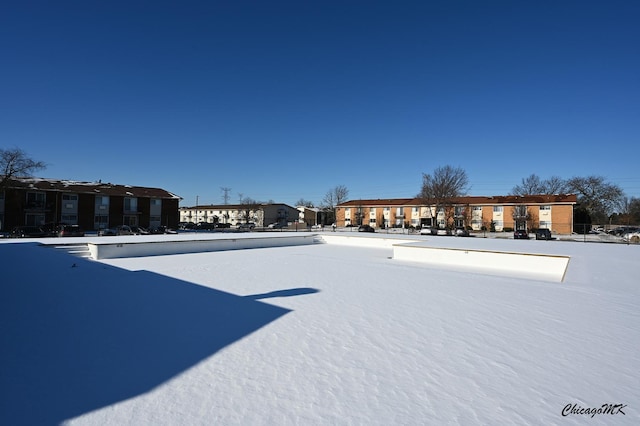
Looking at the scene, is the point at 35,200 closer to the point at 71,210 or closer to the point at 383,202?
the point at 71,210

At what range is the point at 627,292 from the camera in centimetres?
797

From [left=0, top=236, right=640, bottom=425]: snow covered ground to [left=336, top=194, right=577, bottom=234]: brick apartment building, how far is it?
44.5 metres

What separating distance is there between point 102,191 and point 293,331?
40120 mm

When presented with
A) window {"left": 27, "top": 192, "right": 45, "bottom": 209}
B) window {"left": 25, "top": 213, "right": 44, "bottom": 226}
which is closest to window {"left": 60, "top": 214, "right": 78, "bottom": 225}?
window {"left": 25, "top": 213, "right": 44, "bottom": 226}

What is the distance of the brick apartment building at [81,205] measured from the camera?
32.2 metres

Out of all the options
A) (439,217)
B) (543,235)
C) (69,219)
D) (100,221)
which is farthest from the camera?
(439,217)

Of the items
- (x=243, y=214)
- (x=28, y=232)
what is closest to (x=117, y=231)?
(x=28, y=232)

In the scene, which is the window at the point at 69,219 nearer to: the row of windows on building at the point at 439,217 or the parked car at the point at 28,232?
the parked car at the point at 28,232

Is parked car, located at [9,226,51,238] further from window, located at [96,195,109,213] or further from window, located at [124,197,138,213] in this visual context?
window, located at [124,197,138,213]

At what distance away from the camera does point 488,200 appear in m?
53.0

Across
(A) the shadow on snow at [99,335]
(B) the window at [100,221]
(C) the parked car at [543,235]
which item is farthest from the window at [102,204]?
(C) the parked car at [543,235]

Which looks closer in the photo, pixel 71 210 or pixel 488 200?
pixel 71 210

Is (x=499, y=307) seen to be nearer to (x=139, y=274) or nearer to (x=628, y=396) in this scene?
(x=628, y=396)

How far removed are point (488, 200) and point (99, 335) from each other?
188 feet
